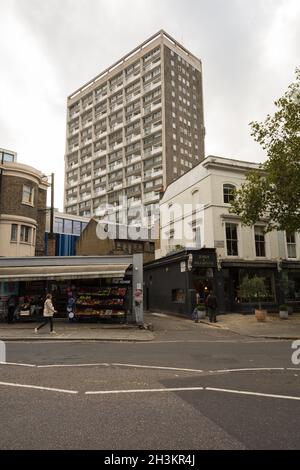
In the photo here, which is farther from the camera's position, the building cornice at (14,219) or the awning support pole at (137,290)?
the building cornice at (14,219)

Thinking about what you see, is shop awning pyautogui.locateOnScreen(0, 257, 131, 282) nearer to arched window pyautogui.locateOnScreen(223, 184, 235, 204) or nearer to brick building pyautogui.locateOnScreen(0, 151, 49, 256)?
brick building pyautogui.locateOnScreen(0, 151, 49, 256)

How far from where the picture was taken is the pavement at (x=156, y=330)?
604 inches

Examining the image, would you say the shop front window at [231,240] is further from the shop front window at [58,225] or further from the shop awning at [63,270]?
the shop front window at [58,225]

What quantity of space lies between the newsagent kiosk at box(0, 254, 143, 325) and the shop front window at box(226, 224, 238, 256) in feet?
27.3

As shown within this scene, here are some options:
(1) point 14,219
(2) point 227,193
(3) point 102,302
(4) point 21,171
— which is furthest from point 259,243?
(4) point 21,171

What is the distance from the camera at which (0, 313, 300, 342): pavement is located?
50.4ft

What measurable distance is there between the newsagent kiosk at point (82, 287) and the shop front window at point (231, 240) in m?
8.33

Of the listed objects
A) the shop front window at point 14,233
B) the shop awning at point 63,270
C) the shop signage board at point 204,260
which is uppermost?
the shop front window at point 14,233

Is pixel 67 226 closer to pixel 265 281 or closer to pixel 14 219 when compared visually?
pixel 14 219

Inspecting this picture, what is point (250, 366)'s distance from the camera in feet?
30.0

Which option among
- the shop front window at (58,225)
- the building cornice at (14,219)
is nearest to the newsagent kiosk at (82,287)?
the building cornice at (14,219)

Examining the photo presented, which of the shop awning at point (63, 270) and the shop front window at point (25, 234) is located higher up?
the shop front window at point (25, 234)

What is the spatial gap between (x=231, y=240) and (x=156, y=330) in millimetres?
10469
